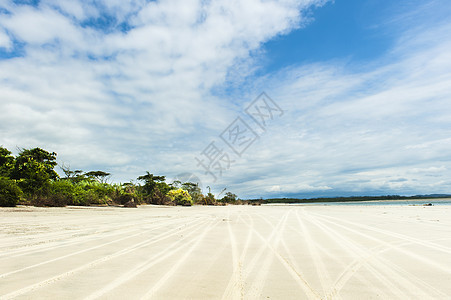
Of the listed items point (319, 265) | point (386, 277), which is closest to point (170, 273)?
A: point (319, 265)

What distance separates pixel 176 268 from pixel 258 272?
1106mm

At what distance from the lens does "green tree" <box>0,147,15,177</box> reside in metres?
15.0

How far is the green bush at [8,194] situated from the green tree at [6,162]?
3.62 meters

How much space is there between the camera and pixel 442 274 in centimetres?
317

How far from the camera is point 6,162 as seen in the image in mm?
16453

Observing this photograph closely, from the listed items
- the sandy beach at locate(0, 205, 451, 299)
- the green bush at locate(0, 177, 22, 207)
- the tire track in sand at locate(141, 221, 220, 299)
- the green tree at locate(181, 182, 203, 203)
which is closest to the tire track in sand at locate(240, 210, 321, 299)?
the sandy beach at locate(0, 205, 451, 299)

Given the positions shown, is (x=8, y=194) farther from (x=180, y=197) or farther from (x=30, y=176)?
(x=180, y=197)

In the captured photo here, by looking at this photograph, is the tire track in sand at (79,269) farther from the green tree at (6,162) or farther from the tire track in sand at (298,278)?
the green tree at (6,162)

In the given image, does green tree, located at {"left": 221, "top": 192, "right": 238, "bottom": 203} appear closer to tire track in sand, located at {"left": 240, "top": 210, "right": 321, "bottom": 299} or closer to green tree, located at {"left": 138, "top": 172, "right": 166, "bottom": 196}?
green tree, located at {"left": 138, "top": 172, "right": 166, "bottom": 196}

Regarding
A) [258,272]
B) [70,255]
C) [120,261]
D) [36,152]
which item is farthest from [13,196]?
[258,272]

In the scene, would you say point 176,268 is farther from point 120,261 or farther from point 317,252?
point 317,252

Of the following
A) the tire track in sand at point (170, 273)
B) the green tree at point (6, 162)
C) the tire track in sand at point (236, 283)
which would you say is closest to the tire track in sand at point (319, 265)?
the tire track in sand at point (236, 283)

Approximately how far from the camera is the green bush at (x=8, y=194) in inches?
457

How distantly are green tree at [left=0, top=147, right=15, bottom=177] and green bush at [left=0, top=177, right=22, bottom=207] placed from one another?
11.9 feet
